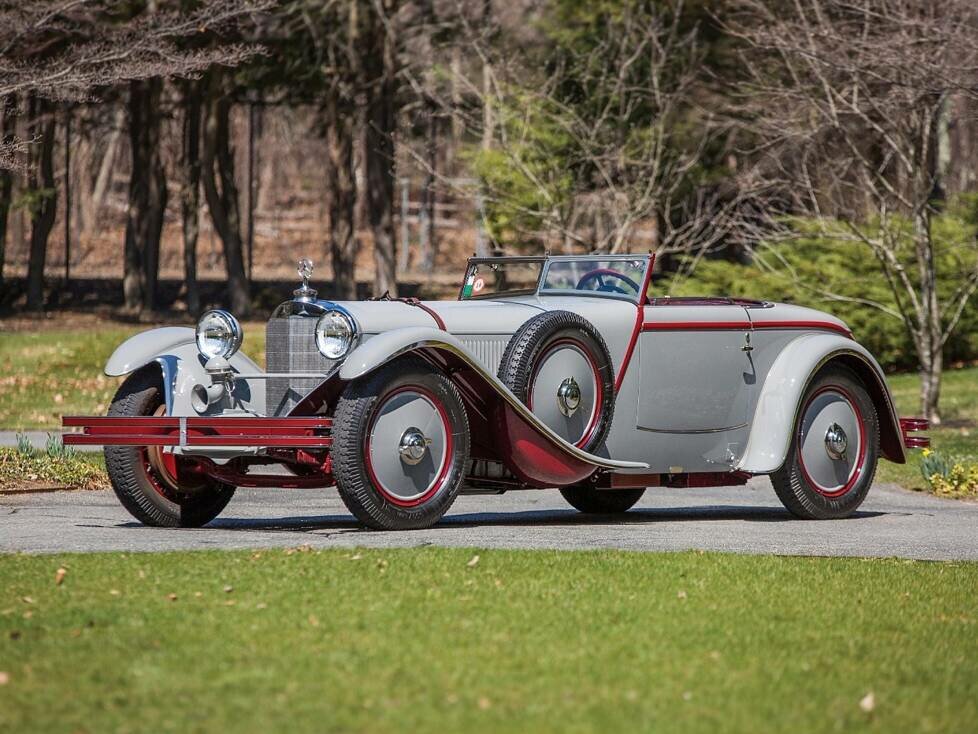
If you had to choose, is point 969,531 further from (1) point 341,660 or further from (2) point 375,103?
(2) point 375,103

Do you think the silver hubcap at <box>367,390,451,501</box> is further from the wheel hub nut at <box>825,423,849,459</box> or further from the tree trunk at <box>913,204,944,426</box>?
the tree trunk at <box>913,204,944,426</box>

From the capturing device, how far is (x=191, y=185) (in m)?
35.3

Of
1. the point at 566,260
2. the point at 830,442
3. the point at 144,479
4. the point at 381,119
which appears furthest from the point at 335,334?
the point at 381,119

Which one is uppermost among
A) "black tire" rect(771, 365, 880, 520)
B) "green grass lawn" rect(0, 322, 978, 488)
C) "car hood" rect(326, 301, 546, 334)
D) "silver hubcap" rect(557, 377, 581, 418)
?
"car hood" rect(326, 301, 546, 334)

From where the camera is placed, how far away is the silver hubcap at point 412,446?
28.5 ft

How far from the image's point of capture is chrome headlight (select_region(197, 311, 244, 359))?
361 inches

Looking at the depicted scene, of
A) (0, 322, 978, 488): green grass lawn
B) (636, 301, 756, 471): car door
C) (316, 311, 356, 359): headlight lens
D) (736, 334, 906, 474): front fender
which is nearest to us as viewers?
(316, 311, 356, 359): headlight lens

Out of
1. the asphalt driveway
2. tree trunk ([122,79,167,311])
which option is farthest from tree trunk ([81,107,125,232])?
the asphalt driveway

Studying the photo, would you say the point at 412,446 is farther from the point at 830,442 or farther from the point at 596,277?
the point at 830,442

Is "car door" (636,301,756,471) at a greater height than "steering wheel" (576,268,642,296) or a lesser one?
lesser

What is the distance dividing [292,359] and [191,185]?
1064 inches

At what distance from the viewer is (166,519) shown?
9.44 metres

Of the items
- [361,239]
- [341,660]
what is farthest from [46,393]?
[361,239]

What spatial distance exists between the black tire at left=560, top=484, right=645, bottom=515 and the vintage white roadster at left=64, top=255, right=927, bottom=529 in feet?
0.05
